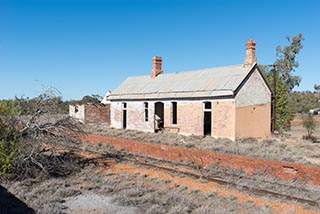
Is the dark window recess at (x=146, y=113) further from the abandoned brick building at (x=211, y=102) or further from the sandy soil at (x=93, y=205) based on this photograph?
the sandy soil at (x=93, y=205)

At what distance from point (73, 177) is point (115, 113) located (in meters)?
18.9

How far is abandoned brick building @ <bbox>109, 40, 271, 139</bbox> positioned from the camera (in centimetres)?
2017

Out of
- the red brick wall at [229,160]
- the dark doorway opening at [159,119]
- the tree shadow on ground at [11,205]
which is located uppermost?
the dark doorway opening at [159,119]

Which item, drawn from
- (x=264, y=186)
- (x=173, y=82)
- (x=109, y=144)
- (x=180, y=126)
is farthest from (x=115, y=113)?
(x=264, y=186)

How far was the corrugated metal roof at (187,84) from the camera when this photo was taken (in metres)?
21.0

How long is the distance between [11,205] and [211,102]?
49.7 ft

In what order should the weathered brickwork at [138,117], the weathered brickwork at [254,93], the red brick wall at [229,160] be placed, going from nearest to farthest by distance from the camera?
1. the red brick wall at [229,160]
2. the weathered brickwork at [254,93]
3. the weathered brickwork at [138,117]

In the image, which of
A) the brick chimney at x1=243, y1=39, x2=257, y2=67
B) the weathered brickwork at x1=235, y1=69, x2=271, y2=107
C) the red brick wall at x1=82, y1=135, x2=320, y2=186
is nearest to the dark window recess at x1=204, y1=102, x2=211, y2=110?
the weathered brickwork at x1=235, y1=69, x2=271, y2=107

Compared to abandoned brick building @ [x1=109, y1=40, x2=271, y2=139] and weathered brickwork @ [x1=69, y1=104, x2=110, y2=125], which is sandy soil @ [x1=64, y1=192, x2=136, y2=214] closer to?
abandoned brick building @ [x1=109, y1=40, x2=271, y2=139]

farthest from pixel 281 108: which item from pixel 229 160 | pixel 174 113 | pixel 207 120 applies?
pixel 229 160

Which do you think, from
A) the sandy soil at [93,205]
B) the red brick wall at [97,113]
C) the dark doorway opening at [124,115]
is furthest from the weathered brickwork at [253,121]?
the red brick wall at [97,113]

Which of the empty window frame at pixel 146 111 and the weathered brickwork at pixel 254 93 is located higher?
the weathered brickwork at pixel 254 93

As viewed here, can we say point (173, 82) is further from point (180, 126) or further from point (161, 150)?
point (161, 150)

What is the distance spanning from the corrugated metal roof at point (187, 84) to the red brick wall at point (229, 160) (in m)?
6.94
